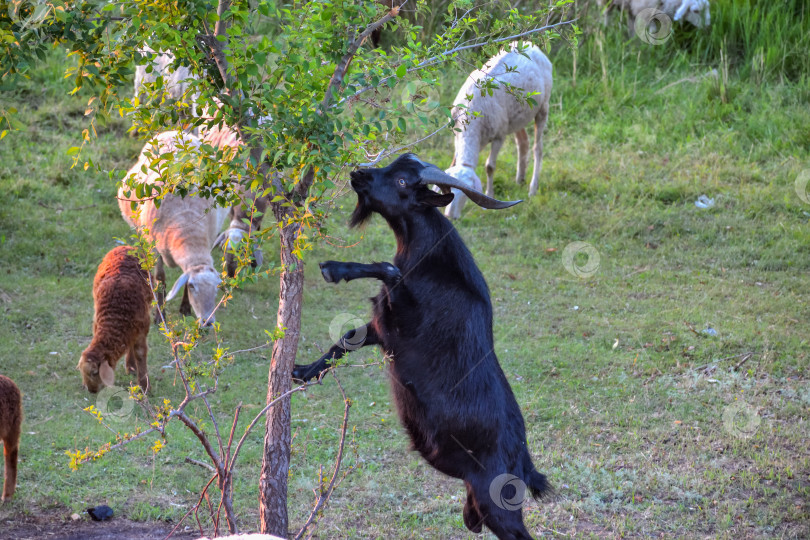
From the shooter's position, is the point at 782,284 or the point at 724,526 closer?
the point at 724,526

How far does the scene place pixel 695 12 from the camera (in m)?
12.9

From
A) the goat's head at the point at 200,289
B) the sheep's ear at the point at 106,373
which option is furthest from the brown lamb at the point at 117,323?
the goat's head at the point at 200,289

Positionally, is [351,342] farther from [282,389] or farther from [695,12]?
[695,12]

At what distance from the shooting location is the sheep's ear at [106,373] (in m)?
6.30

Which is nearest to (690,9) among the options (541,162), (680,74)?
(680,74)

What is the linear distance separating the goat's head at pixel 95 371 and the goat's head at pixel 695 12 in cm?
1039

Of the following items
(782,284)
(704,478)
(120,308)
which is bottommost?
(782,284)

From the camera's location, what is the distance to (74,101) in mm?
12266

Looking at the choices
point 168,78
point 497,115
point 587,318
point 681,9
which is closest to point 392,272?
point 587,318

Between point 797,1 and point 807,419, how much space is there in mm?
9366

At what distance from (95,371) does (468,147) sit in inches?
211

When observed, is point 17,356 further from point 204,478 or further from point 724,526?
point 724,526

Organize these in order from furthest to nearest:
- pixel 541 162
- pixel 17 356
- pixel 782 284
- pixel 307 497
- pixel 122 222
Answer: pixel 541 162 < pixel 122 222 < pixel 782 284 < pixel 17 356 < pixel 307 497

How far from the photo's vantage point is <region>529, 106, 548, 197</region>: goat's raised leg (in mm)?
10703
